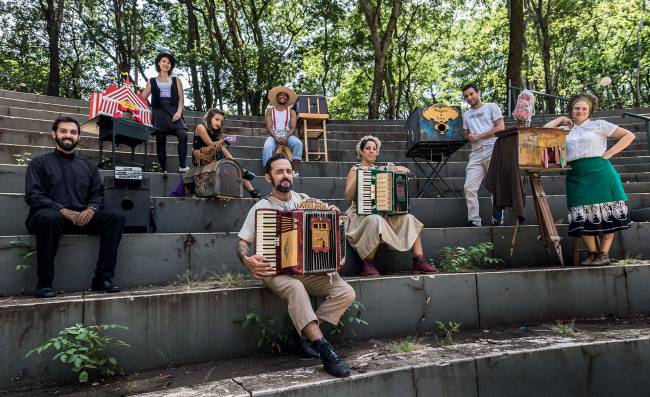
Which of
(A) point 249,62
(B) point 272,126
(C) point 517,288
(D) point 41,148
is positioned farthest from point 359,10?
(C) point 517,288

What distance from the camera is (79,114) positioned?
28.1ft

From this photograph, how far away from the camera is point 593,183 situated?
15.9ft

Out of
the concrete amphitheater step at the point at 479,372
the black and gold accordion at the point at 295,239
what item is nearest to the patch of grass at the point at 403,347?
the concrete amphitheater step at the point at 479,372

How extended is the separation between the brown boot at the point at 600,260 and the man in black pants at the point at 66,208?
Result: 4691mm

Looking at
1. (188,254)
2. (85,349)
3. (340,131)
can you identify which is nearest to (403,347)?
(188,254)

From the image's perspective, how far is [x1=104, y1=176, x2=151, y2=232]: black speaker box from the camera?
4355mm

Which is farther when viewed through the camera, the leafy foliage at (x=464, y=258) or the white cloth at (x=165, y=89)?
the white cloth at (x=165, y=89)

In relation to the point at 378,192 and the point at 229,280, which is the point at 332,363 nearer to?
the point at 229,280

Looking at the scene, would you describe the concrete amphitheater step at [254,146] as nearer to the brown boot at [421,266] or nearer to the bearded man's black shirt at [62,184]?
the bearded man's black shirt at [62,184]

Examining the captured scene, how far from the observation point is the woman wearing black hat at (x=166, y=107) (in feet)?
20.6

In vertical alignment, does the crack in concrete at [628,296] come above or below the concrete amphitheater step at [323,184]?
below

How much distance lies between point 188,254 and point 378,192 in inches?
77.9

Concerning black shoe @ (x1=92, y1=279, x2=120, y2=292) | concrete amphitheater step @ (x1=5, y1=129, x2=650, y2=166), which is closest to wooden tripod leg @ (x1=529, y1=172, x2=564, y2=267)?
concrete amphitheater step @ (x1=5, y1=129, x2=650, y2=166)

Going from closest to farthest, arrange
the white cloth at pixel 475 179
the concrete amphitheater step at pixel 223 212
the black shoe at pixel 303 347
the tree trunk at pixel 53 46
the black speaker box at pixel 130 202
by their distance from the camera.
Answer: the black shoe at pixel 303 347 < the concrete amphitheater step at pixel 223 212 < the black speaker box at pixel 130 202 < the white cloth at pixel 475 179 < the tree trunk at pixel 53 46
